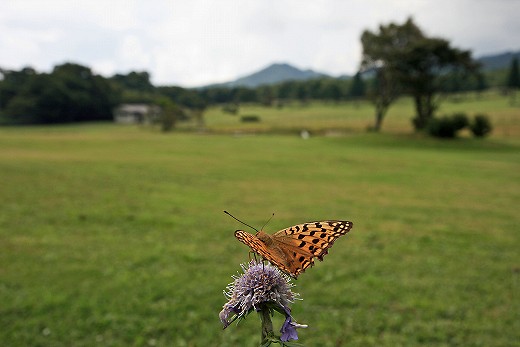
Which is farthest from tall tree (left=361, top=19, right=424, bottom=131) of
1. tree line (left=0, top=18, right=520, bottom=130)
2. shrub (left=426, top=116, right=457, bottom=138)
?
shrub (left=426, top=116, right=457, bottom=138)

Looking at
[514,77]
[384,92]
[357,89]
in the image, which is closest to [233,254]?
[384,92]

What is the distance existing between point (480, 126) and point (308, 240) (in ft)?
125

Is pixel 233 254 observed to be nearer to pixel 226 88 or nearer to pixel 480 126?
pixel 480 126

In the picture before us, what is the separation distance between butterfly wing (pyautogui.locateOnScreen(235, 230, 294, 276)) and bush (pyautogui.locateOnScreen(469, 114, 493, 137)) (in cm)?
3797

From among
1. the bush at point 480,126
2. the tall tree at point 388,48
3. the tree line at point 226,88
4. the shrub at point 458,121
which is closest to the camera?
the shrub at point 458,121

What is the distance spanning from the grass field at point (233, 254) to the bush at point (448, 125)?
1433cm

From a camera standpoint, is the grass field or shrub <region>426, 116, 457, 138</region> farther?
shrub <region>426, 116, 457, 138</region>

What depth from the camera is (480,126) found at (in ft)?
114

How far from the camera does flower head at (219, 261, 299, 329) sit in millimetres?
1129

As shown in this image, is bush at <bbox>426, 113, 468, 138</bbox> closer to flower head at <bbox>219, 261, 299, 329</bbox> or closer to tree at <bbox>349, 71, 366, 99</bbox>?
flower head at <bbox>219, 261, 299, 329</bbox>

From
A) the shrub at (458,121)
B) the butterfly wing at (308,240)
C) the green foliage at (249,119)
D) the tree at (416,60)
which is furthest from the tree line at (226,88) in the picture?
the butterfly wing at (308,240)

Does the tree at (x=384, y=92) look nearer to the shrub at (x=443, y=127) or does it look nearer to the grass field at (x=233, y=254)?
the shrub at (x=443, y=127)

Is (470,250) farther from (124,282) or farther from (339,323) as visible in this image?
(124,282)

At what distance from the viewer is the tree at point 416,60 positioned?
3522cm
